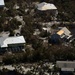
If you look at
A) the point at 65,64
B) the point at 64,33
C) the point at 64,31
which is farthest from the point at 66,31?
the point at 65,64

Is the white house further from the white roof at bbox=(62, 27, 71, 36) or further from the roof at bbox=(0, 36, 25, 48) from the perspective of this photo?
the white roof at bbox=(62, 27, 71, 36)

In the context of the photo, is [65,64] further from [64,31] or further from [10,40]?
[10,40]

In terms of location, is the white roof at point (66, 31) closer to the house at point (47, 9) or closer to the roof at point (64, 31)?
the roof at point (64, 31)

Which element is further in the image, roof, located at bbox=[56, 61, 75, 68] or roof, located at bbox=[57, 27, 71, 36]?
roof, located at bbox=[57, 27, 71, 36]

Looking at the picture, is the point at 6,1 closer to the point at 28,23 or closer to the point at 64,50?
the point at 28,23

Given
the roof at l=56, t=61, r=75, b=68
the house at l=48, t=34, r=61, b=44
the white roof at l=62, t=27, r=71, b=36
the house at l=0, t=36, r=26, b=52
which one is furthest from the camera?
the white roof at l=62, t=27, r=71, b=36

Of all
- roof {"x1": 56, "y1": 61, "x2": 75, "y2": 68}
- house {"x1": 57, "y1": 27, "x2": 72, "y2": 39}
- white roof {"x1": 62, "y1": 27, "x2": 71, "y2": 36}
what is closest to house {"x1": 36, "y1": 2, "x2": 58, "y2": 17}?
white roof {"x1": 62, "y1": 27, "x2": 71, "y2": 36}

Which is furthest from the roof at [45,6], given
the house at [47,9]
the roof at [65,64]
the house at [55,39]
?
the roof at [65,64]
